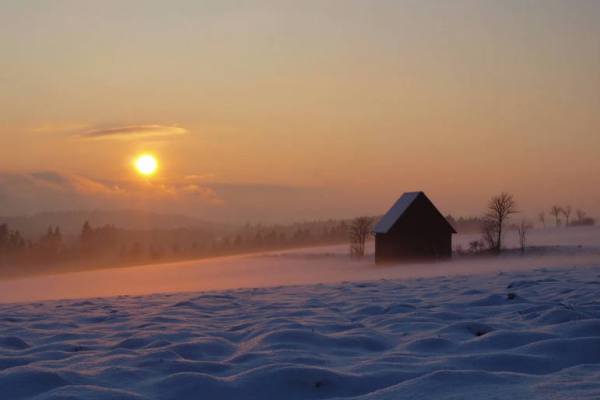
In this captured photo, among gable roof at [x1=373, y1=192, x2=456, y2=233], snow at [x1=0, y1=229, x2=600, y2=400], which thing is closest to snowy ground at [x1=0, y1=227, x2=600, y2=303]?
gable roof at [x1=373, y1=192, x2=456, y2=233]

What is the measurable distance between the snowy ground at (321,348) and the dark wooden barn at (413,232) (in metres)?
31.1

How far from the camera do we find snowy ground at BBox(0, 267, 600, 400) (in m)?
4.86

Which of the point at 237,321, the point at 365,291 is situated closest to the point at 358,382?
the point at 237,321

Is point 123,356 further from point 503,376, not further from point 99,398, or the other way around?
point 503,376

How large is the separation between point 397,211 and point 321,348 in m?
36.8

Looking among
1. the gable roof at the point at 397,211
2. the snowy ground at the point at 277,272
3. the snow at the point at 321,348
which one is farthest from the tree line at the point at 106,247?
the snow at the point at 321,348

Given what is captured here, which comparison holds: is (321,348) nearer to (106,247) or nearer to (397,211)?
(397,211)

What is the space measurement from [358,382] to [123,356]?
8.62 ft

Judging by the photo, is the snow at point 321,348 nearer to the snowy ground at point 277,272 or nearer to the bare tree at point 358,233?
the snowy ground at point 277,272

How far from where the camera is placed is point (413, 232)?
42.3m

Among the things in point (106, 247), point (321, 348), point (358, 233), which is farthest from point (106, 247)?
point (321, 348)

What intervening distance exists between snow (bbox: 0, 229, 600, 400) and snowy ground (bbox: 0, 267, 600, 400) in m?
0.02

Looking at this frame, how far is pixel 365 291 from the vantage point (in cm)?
1256

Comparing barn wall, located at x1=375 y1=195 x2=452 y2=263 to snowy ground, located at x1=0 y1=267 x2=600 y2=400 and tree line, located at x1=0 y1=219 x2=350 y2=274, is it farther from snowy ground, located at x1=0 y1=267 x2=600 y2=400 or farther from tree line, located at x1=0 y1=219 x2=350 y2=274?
tree line, located at x1=0 y1=219 x2=350 y2=274
